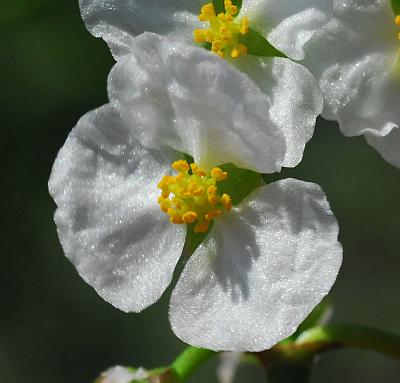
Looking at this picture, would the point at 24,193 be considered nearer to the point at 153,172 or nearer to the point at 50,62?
the point at 50,62

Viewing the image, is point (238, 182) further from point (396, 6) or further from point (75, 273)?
point (75, 273)

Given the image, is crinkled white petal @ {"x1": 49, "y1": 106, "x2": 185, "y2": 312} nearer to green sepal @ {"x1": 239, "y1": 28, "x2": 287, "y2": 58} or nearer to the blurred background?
A: green sepal @ {"x1": 239, "y1": 28, "x2": 287, "y2": 58}

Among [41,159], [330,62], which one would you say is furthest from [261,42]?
[41,159]

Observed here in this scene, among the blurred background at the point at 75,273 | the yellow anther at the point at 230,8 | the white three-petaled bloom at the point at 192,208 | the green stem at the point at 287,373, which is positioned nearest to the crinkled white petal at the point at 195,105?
the white three-petaled bloom at the point at 192,208

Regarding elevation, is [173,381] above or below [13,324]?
above

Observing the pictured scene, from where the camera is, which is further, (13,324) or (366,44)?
(13,324)

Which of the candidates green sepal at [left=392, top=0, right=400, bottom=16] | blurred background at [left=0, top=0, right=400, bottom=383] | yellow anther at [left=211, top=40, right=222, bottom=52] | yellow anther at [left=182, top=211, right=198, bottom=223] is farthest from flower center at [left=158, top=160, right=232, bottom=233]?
blurred background at [left=0, top=0, right=400, bottom=383]
